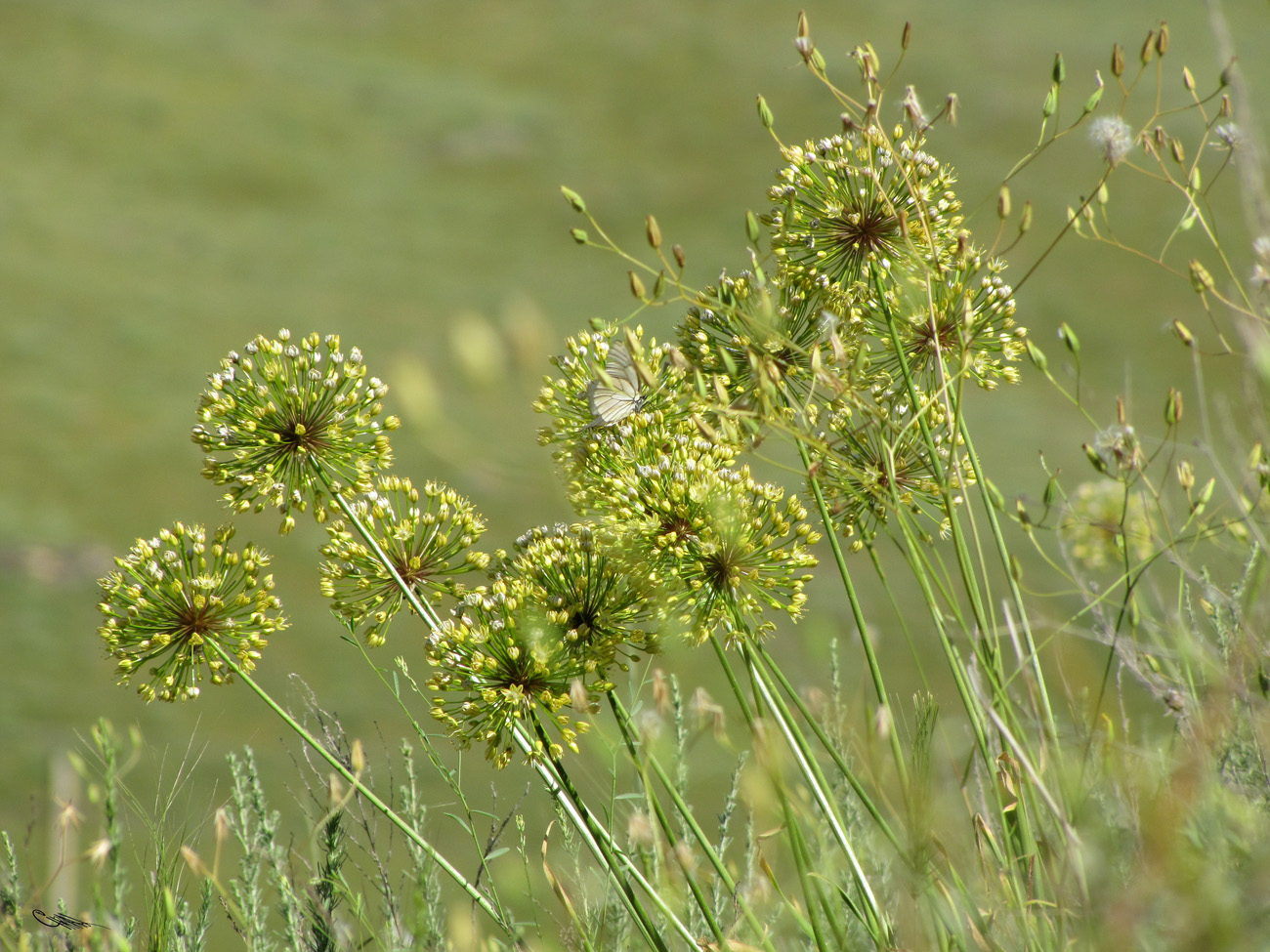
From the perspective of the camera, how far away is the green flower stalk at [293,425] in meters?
1.38

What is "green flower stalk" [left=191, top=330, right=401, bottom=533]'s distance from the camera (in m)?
1.38

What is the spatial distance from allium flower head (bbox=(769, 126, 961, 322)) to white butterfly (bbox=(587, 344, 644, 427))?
0.24m

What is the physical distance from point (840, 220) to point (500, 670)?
747mm

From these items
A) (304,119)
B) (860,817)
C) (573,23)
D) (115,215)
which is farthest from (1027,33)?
(860,817)

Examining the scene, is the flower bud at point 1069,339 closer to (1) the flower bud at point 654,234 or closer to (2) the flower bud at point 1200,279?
(2) the flower bud at point 1200,279

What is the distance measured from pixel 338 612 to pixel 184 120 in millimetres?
30210

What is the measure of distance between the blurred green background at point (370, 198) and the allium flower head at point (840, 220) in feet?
52.3

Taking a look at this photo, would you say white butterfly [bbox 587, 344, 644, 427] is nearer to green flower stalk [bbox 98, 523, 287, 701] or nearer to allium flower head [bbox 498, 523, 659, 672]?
allium flower head [bbox 498, 523, 659, 672]

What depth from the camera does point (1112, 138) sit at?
4.34ft

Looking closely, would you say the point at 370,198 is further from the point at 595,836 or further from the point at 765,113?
the point at 595,836

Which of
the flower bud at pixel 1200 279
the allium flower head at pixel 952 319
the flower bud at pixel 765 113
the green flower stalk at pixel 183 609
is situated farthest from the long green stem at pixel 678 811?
the flower bud at pixel 1200 279

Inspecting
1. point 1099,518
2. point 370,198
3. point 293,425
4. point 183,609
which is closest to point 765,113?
point 293,425

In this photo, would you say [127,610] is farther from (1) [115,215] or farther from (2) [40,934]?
(1) [115,215]

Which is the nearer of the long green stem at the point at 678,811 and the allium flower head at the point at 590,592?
the long green stem at the point at 678,811
